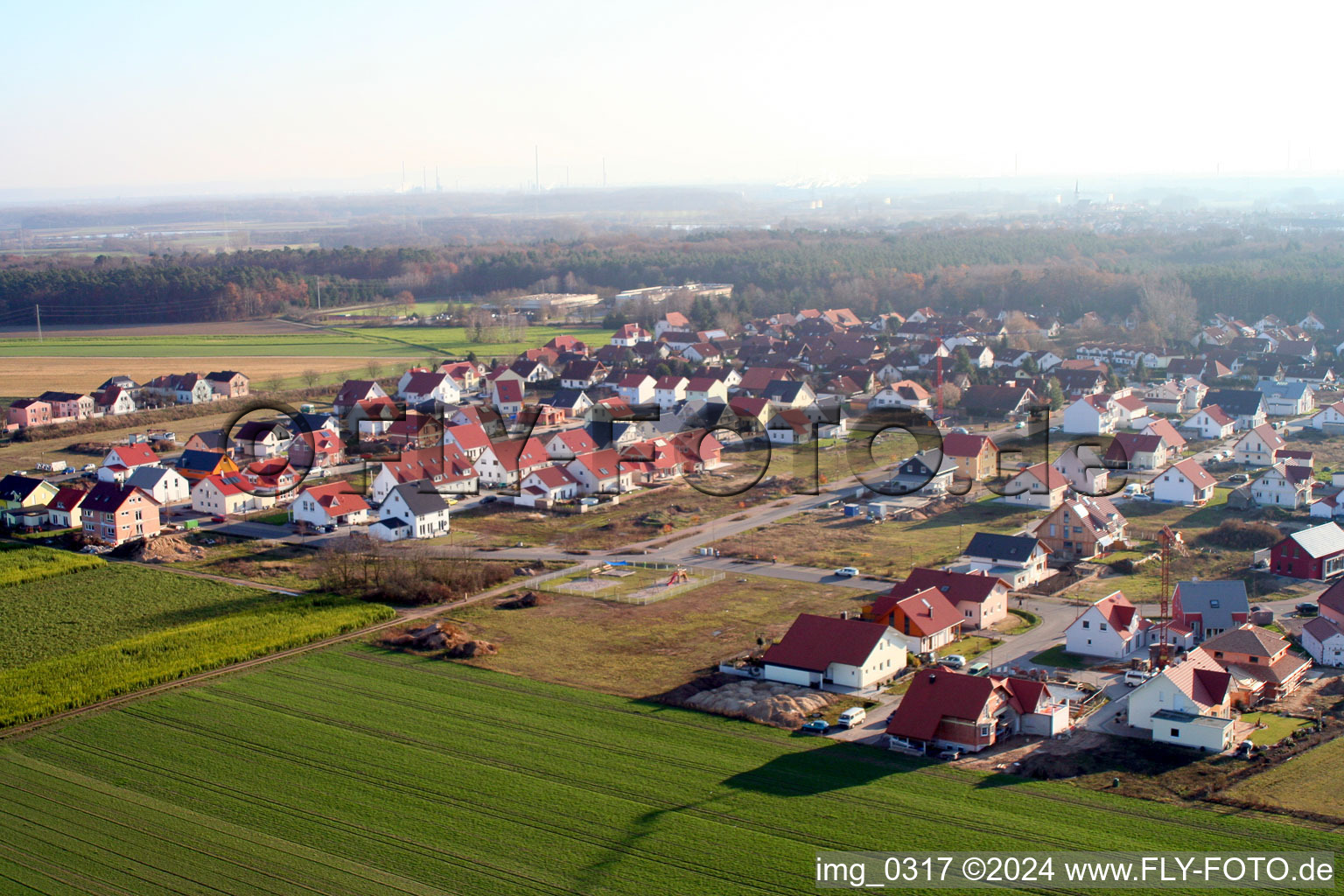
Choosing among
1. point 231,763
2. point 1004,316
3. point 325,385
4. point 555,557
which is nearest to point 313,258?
point 325,385

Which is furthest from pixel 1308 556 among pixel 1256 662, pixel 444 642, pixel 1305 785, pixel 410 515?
pixel 410 515

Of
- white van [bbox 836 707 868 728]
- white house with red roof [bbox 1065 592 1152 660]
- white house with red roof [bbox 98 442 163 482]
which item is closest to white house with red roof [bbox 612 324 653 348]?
white house with red roof [bbox 98 442 163 482]

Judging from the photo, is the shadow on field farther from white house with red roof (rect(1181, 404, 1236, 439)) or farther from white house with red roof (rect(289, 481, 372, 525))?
white house with red roof (rect(1181, 404, 1236, 439))

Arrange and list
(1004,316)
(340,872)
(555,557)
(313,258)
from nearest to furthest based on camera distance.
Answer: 1. (340,872)
2. (555,557)
3. (1004,316)
4. (313,258)

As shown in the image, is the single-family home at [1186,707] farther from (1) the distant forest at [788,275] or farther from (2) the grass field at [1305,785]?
(1) the distant forest at [788,275]

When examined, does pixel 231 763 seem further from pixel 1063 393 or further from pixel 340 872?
pixel 1063 393
